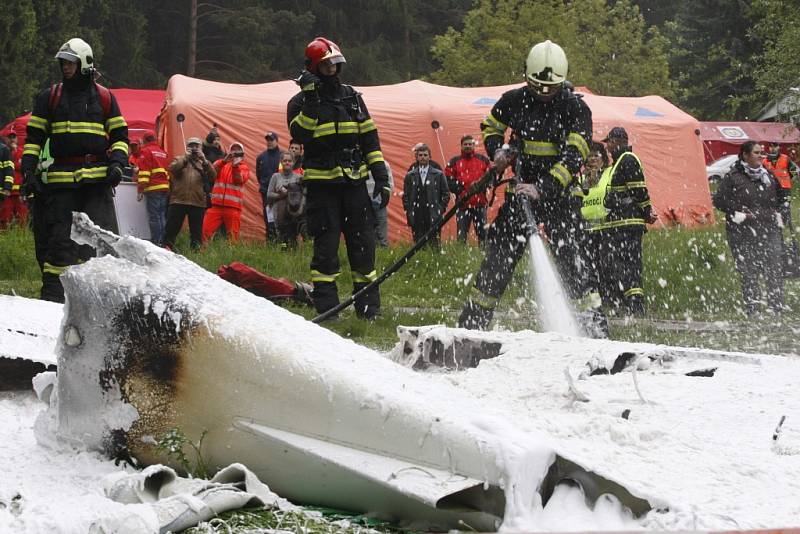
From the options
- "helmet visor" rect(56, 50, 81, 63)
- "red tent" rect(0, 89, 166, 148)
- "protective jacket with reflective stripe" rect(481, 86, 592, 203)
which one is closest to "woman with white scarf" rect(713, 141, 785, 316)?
"protective jacket with reflective stripe" rect(481, 86, 592, 203)

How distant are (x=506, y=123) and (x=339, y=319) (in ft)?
6.76

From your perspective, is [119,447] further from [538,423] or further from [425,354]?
[425,354]

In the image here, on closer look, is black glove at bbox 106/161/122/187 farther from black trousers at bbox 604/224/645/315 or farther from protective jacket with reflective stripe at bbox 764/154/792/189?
protective jacket with reflective stripe at bbox 764/154/792/189

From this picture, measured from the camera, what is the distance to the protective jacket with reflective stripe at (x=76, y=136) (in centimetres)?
745

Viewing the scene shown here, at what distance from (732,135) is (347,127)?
2937cm

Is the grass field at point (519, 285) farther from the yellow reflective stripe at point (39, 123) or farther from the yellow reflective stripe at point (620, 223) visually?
the yellow reflective stripe at point (39, 123)

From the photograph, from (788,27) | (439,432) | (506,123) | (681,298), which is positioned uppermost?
(788,27)

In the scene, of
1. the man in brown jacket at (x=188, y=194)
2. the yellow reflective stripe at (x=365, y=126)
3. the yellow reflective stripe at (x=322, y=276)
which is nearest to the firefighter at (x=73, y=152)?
the yellow reflective stripe at (x=322, y=276)

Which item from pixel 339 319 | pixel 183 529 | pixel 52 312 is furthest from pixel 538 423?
pixel 339 319

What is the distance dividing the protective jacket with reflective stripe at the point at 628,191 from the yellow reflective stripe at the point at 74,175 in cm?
505

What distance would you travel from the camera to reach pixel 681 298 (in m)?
11.3

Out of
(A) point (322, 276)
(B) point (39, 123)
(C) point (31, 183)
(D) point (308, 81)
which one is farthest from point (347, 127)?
(C) point (31, 183)

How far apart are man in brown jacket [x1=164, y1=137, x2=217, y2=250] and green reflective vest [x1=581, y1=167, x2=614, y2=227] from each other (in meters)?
4.81

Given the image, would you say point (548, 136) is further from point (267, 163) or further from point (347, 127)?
point (267, 163)
